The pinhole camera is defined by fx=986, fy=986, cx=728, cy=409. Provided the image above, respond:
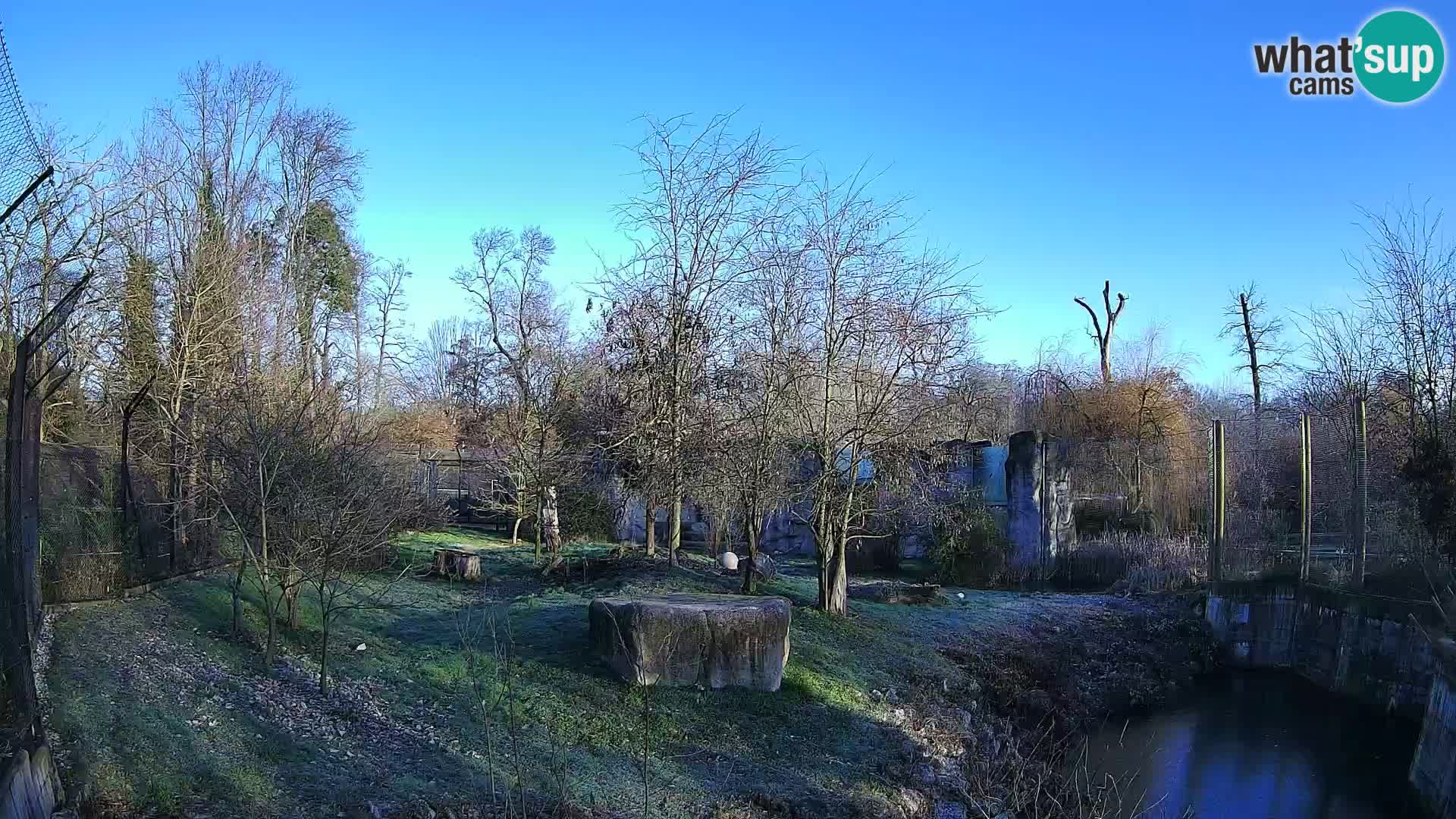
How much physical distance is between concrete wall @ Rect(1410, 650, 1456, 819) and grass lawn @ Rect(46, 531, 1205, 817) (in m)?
4.44

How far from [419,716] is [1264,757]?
9.84 meters

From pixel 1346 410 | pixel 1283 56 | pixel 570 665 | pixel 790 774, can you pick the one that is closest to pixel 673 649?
pixel 570 665

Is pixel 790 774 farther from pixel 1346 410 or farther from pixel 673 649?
pixel 1346 410

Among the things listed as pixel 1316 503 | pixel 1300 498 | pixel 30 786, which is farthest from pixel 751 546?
pixel 1316 503

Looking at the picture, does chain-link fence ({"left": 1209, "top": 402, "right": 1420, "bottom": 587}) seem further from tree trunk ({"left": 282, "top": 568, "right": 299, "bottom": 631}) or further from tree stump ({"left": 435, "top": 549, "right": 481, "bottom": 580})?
tree trunk ({"left": 282, "top": 568, "right": 299, "bottom": 631})

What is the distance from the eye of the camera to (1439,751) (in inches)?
368

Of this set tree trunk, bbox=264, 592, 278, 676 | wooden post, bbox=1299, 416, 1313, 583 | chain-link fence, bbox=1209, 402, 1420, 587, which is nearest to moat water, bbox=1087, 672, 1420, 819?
wooden post, bbox=1299, 416, 1313, 583

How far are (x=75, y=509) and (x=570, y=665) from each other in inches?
210

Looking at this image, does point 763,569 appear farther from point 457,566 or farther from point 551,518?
point 551,518

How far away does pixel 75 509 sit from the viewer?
394 inches

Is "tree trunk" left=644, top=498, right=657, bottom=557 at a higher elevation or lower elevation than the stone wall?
higher


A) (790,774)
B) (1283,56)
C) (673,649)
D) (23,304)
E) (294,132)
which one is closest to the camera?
(790,774)

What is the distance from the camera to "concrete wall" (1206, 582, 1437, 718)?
1235cm

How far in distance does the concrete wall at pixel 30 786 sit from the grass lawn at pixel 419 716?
0.33 meters
